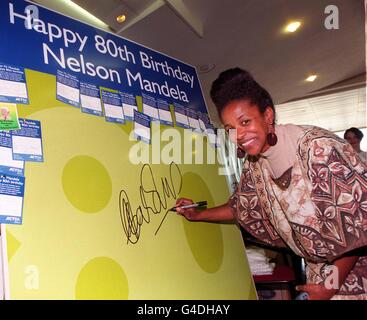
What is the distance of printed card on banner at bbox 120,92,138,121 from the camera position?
1167mm

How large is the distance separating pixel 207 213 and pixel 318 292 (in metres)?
0.48

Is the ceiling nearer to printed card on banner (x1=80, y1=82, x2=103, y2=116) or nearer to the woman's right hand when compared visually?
printed card on banner (x1=80, y1=82, x2=103, y2=116)

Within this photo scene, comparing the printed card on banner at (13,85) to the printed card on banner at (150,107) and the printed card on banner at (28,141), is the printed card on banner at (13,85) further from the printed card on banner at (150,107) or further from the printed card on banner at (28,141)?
the printed card on banner at (150,107)

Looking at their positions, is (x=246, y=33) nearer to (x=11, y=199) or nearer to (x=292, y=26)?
(x=292, y=26)

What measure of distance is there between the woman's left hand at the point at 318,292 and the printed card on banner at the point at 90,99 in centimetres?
89

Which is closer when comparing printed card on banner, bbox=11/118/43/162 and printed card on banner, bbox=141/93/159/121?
printed card on banner, bbox=11/118/43/162

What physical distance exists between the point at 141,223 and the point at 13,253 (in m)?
0.40

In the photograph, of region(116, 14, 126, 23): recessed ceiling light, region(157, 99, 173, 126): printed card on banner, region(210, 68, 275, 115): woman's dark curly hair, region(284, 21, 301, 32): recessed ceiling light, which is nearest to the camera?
region(210, 68, 275, 115): woman's dark curly hair

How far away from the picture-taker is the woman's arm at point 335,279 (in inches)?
42.2

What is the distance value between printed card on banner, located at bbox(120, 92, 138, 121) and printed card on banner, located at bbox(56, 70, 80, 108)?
0.18m

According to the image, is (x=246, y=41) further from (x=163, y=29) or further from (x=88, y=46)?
(x=88, y=46)

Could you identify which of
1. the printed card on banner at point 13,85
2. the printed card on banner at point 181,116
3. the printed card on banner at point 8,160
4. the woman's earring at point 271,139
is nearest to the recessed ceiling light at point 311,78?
the printed card on banner at point 181,116

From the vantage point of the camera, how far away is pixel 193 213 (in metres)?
1.26

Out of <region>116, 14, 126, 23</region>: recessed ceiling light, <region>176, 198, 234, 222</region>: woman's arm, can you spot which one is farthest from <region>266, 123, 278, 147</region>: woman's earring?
<region>116, 14, 126, 23</region>: recessed ceiling light
